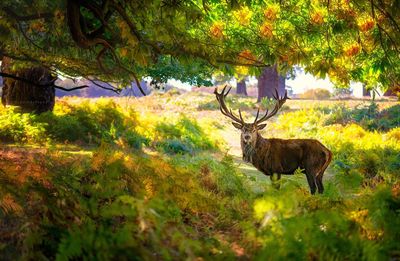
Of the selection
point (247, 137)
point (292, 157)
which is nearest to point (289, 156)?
point (292, 157)

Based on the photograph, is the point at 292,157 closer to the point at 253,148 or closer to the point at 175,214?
the point at 253,148

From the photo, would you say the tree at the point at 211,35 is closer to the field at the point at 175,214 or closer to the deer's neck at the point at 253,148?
the field at the point at 175,214

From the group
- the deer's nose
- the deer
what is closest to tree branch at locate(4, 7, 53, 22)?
the deer

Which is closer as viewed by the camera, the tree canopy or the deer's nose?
the tree canopy

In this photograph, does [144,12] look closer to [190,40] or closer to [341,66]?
[190,40]

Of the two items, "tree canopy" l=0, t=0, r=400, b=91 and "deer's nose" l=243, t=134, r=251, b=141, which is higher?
"tree canopy" l=0, t=0, r=400, b=91

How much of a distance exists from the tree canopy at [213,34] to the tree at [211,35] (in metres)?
0.01

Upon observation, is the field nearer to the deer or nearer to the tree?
the deer

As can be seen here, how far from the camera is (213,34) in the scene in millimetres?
8359

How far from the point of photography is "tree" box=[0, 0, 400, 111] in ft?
19.3

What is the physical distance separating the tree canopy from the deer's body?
1.49 meters

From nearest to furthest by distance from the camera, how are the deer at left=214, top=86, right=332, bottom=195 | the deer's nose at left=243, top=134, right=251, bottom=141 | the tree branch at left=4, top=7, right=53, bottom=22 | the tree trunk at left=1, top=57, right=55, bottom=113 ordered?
the tree branch at left=4, top=7, right=53, bottom=22 → the deer at left=214, top=86, right=332, bottom=195 → the deer's nose at left=243, top=134, right=251, bottom=141 → the tree trunk at left=1, top=57, right=55, bottom=113

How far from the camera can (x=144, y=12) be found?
5.72m

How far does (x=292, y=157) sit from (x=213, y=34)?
9.42 feet
